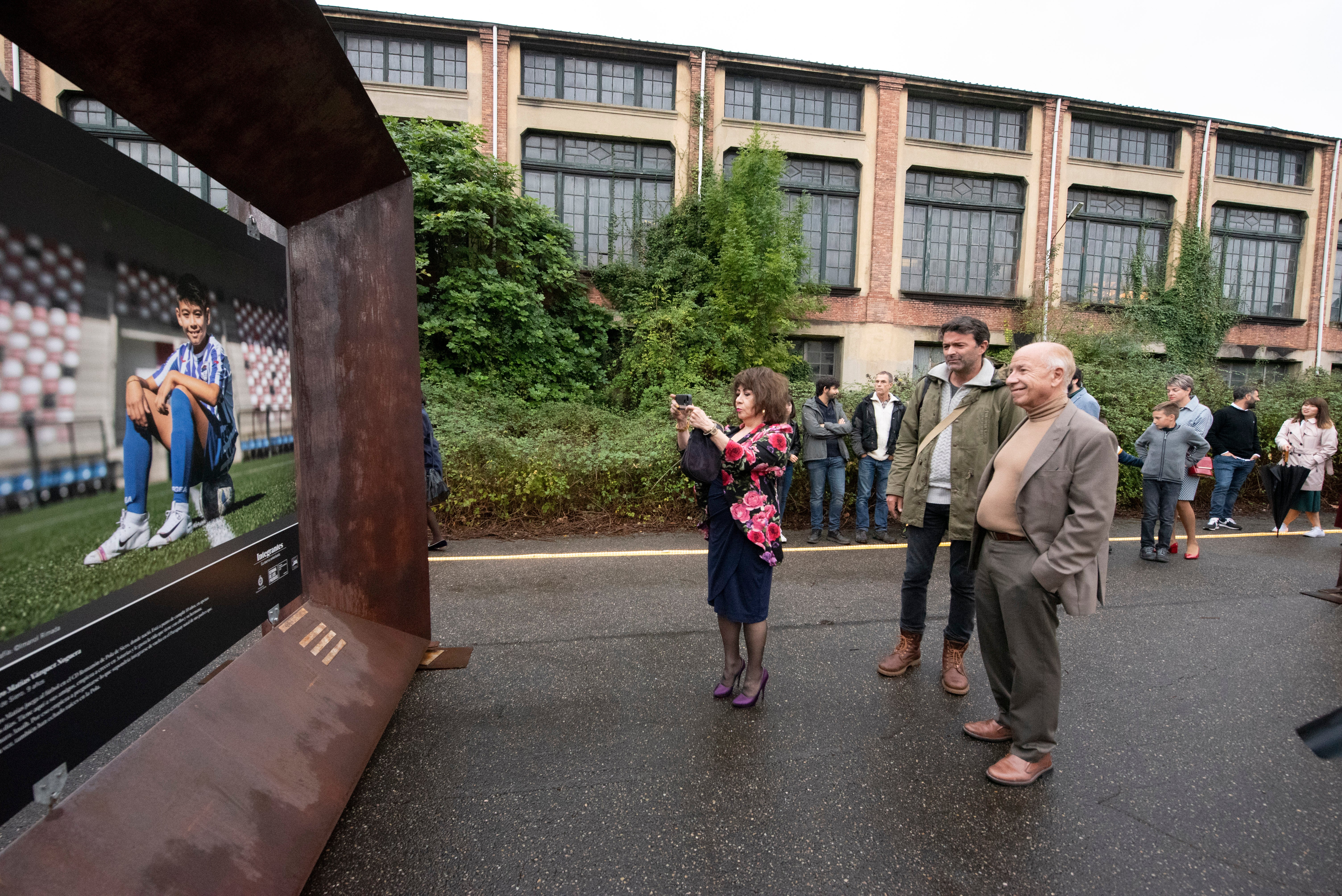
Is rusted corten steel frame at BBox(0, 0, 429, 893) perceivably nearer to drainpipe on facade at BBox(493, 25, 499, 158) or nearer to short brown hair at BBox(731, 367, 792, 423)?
short brown hair at BBox(731, 367, 792, 423)

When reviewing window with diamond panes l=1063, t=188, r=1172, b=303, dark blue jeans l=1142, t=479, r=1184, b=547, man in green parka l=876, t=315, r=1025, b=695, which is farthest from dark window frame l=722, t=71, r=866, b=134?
man in green parka l=876, t=315, r=1025, b=695

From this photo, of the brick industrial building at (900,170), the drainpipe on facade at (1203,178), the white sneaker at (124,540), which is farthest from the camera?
the drainpipe on facade at (1203,178)

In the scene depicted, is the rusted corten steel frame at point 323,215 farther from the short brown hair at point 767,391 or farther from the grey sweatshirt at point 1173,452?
the grey sweatshirt at point 1173,452

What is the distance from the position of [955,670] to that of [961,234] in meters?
20.5

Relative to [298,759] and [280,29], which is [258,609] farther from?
[280,29]

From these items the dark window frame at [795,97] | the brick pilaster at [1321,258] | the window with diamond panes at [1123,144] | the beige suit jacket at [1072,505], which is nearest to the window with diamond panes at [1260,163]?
the brick pilaster at [1321,258]

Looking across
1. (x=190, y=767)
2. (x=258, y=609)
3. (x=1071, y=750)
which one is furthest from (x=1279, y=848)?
(x=258, y=609)

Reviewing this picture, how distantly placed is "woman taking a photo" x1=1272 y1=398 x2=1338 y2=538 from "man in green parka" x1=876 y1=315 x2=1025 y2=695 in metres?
7.49

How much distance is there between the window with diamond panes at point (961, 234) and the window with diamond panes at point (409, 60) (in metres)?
13.6

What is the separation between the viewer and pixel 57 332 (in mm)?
1665

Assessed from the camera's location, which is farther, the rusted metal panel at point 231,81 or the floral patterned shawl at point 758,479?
the floral patterned shawl at point 758,479

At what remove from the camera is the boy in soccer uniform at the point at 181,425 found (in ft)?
6.32

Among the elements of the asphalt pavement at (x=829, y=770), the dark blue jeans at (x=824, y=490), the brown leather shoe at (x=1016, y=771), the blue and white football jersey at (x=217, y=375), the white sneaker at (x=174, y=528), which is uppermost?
the blue and white football jersey at (x=217, y=375)

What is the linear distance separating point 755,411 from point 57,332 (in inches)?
98.0
